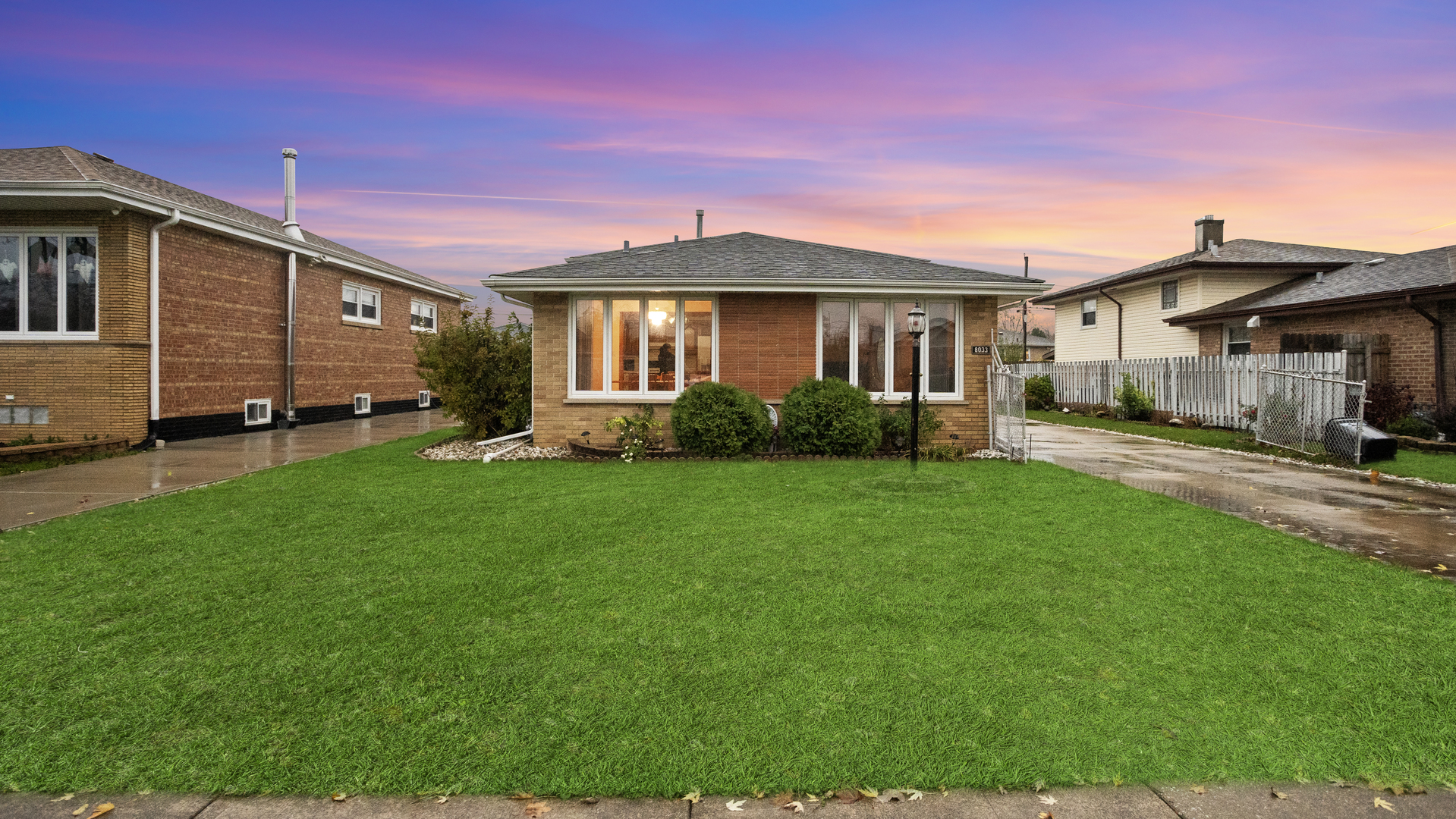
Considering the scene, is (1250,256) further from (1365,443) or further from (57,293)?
(57,293)

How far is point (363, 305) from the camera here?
20.6m

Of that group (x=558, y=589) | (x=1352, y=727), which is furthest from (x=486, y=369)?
(x=1352, y=727)

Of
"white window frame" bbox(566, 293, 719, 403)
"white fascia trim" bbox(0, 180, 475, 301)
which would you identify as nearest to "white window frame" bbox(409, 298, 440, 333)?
"white fascia trim" bbox(0, 180, 475, 301)

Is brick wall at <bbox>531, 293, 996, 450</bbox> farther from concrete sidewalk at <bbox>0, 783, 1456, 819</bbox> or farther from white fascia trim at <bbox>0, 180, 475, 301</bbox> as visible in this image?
concrete sidewalk at <bbox>0, 783, 1456, 819</bbox>

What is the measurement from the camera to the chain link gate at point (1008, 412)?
10.9 meters

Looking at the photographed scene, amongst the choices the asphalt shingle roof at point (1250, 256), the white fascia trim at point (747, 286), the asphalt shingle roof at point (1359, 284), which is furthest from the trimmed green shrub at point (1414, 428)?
the asphalt shingle roof at point (1250, 256)

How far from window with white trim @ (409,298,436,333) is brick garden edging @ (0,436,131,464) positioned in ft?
38.1

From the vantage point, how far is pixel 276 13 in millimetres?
12453

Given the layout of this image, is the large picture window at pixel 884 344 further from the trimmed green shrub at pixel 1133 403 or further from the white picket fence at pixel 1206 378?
the trimmed green shrub at pixel 1133 403

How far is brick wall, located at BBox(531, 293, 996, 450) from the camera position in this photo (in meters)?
12.2

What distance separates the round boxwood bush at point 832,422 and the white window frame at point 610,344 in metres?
1.95

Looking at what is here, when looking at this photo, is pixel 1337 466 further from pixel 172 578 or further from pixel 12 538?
pixel 12 538

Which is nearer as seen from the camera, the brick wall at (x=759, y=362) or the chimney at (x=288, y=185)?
the brick wall at (x=759, y=362)

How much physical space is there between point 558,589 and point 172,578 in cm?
271
